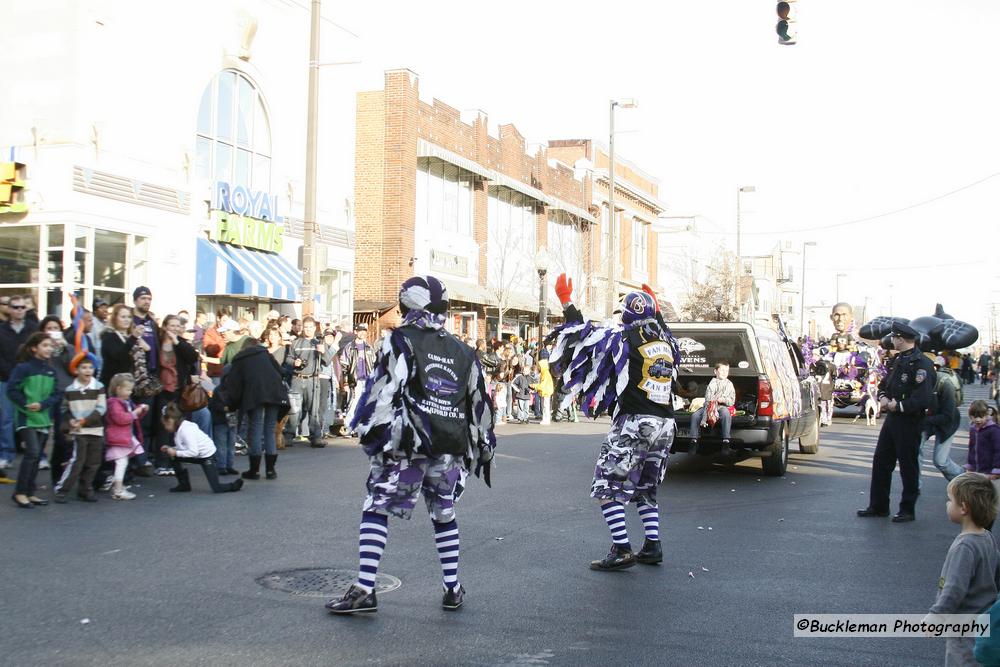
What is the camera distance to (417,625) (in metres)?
5.69

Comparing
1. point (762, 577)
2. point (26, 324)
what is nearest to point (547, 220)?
point (26, 324)

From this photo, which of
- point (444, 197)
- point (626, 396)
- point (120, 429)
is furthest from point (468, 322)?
point (626, 396)

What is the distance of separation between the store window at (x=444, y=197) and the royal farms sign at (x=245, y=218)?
28.5 ft

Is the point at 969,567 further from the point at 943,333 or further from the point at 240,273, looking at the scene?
the point at 240,273

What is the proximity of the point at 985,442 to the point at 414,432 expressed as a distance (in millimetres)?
6070

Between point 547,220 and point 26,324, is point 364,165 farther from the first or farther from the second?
point 26,324

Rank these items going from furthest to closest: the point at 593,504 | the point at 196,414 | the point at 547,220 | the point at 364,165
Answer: the point at 547,220, the point at 364,165, the point at 196,414, the point at 593,504

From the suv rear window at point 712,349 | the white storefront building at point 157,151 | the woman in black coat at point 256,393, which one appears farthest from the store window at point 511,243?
the woman in black coat at point 256,393

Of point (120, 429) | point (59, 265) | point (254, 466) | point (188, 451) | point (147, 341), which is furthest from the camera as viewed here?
point (59, 265)

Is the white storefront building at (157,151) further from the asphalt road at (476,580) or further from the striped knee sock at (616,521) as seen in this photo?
the striped knee sock at (616,521)

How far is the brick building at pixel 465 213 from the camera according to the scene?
30.6 m

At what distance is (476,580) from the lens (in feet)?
22.6

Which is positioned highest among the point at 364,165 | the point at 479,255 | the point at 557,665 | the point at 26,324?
the point at 364,165

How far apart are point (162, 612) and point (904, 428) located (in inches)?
276
